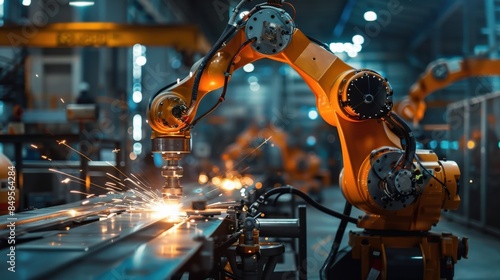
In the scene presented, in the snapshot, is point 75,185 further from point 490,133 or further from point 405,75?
point 405,75

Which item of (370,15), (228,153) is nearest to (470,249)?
(228,153)

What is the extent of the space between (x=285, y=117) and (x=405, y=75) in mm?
5552

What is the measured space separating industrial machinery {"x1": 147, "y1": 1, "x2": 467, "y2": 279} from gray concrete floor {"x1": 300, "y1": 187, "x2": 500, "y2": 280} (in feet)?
6.90

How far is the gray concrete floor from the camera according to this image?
6.37 meters

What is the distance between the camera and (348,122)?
380cm

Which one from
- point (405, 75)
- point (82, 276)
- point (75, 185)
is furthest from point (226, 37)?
point (405, 75)

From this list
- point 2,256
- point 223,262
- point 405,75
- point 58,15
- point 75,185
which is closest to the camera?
point 2,256

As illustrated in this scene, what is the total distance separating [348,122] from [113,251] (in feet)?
6.33

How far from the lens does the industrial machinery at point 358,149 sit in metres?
3.54

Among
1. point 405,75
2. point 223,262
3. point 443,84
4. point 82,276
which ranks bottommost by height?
point 223,262

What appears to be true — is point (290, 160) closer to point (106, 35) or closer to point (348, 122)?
point (106, 35)

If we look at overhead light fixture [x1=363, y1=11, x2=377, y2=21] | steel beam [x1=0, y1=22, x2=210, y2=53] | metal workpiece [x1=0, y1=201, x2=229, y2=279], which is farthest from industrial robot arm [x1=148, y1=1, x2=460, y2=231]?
overhead light fixture [x1=363, y1=11, x2=377, y2=21]

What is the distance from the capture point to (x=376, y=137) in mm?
3834

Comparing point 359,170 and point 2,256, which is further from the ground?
point 359,170
